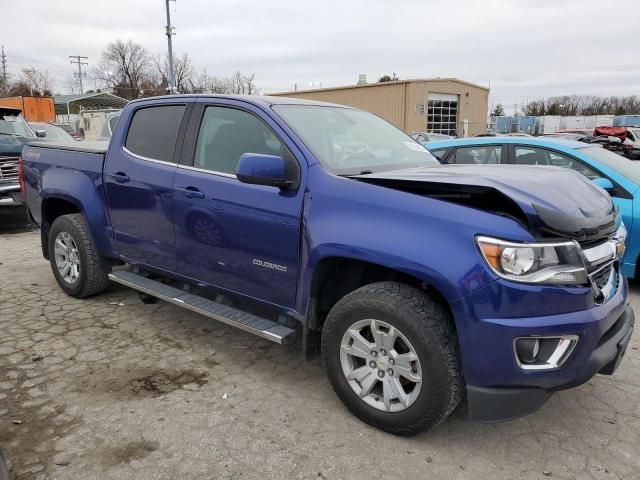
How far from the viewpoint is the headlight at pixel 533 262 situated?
239 cm

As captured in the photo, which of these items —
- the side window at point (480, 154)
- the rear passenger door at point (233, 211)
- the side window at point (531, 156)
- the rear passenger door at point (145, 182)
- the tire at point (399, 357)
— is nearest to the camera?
the tire at point (399, 357)

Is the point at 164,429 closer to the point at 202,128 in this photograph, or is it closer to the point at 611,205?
the point at 202,128

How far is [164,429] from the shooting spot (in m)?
2.94

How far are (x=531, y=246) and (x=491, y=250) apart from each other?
0.59ft

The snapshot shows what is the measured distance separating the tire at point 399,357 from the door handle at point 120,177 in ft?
7.30

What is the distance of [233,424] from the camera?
2.99 m

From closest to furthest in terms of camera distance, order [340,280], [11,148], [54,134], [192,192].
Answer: [340,280] → [192,192] → [11,148] → [54,134]

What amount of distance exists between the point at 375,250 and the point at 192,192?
156cm

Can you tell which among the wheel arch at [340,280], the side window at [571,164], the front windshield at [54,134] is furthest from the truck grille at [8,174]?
the side window at [571,164]

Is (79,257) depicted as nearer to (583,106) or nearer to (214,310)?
(214,310)

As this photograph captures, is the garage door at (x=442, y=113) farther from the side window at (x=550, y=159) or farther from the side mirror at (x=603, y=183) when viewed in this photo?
the side mirror at (x=603, y=183)

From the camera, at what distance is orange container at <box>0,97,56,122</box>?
27773 mm

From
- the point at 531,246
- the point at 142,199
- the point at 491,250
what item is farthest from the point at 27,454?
the point at 531,246

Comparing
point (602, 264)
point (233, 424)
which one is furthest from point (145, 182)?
point (602, 264)
